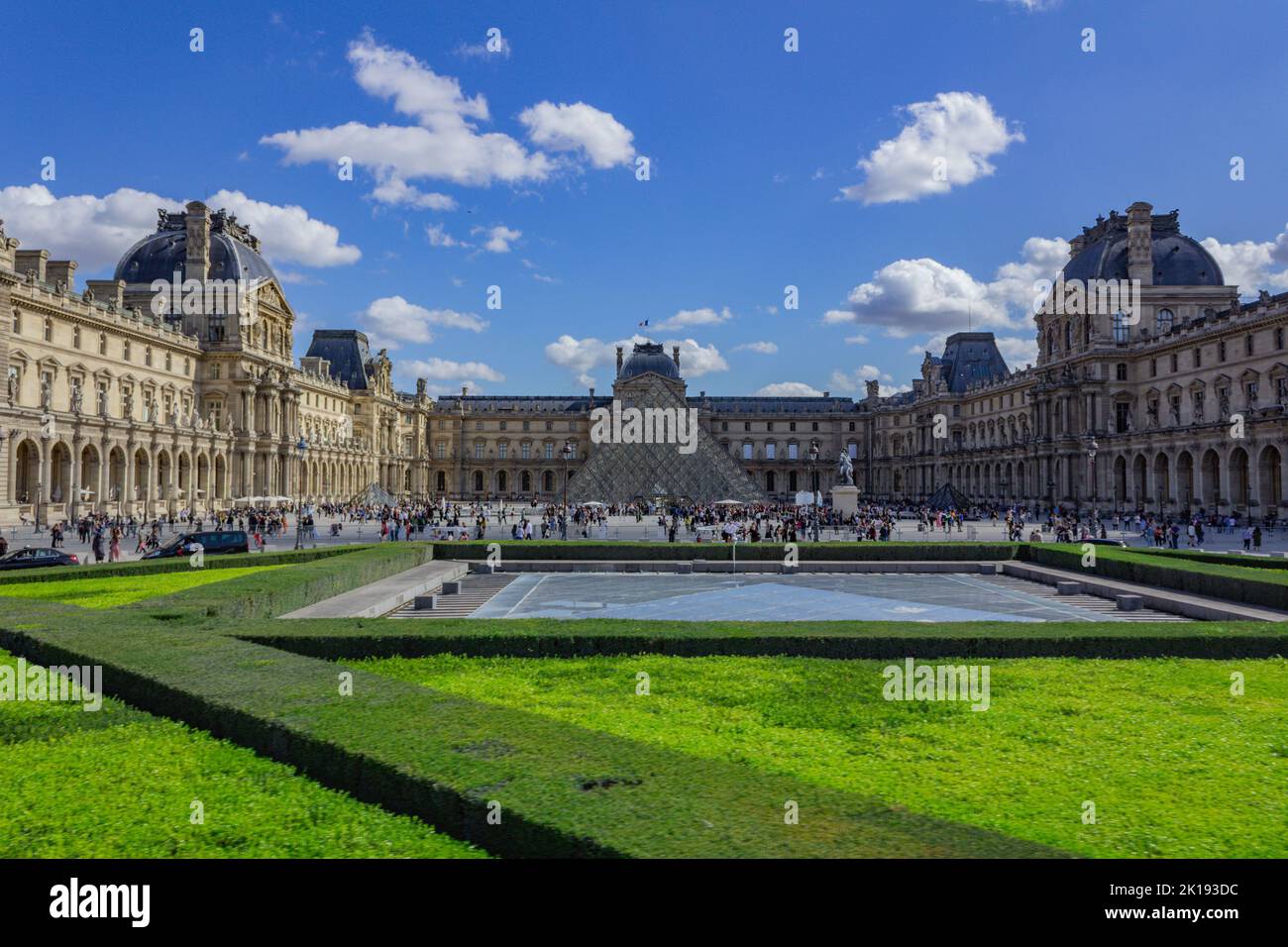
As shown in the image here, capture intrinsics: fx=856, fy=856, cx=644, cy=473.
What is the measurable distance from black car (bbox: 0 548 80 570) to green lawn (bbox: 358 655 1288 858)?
570 inches

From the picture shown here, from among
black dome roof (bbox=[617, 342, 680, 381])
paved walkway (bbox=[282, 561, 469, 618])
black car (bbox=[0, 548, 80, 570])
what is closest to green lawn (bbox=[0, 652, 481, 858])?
paved walkway (bbox=[282, 561, 469, 618])

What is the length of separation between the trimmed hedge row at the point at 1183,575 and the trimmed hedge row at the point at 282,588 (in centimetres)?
1664

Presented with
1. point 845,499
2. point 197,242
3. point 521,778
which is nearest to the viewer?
point 521,778

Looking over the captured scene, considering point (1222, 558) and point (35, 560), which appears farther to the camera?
point (1222, 558)

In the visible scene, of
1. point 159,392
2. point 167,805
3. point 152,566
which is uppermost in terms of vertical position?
point 159,392

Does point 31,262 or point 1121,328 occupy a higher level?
point 31,262

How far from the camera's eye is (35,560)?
1978 cm

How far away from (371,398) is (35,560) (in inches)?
2426

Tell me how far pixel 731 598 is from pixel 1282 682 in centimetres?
999

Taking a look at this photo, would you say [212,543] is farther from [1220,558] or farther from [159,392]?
[159,392]

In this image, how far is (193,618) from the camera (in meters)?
11.1

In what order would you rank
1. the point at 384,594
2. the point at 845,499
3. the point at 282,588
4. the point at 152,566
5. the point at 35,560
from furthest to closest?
the point at 845,499
the point at 35,560
the point at 152,566
the point at 384,594
the point at 282,588

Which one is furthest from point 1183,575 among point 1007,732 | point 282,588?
point 282,588
